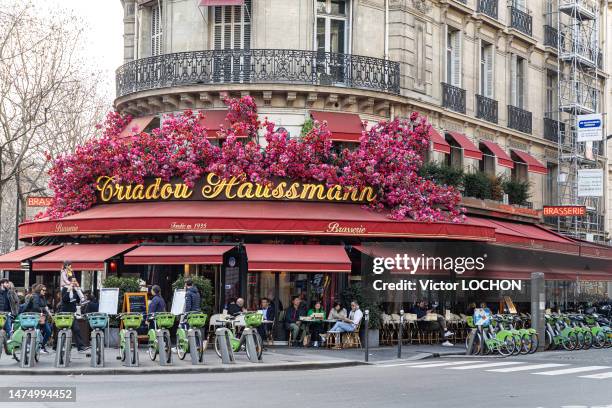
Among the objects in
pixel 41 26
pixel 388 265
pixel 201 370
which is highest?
pixel 41 26

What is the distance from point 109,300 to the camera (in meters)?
22.7

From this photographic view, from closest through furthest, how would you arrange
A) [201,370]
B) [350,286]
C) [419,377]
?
[419,377] < [201,370] < [350,286]

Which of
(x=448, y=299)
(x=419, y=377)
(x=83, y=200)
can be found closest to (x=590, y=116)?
(x=448, y=299)

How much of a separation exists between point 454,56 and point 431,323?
8685mm

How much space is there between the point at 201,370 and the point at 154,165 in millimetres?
8812

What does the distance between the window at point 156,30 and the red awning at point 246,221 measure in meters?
4.94

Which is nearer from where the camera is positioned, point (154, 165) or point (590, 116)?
point (154, 165)

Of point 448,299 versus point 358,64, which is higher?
point 358,64

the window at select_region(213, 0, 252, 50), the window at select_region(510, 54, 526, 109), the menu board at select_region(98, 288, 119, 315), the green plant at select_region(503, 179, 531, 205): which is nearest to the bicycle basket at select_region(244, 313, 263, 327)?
the menu board at select_region(98, 288, 119, 315)

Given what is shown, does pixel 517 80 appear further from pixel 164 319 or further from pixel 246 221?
pixel 164 319

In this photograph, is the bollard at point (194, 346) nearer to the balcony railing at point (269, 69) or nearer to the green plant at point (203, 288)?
the green plant at point (203, 288)

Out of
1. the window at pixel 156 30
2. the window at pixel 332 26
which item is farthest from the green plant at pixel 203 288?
the window at pixel 156 30

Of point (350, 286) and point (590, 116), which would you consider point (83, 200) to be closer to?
point (350, 286)

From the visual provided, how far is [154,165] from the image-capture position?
26.0 m
